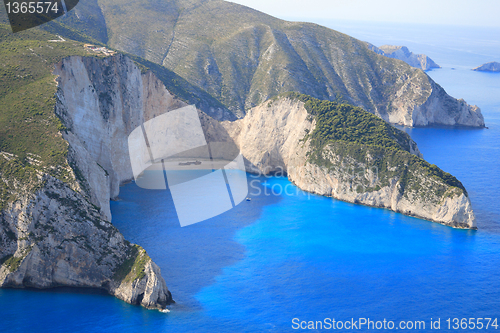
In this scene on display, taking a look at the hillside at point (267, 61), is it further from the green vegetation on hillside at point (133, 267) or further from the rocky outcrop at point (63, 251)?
the green vegetation on hillside at point (133, 267)

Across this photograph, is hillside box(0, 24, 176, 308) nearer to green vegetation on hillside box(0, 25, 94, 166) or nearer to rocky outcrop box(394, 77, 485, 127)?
green vegetation on hillside box(0, 25, 94, 166)

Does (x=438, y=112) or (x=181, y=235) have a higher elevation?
(x=438, y=112)

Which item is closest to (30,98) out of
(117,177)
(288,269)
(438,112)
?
(117,177)

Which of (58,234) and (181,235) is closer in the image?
(58,234)

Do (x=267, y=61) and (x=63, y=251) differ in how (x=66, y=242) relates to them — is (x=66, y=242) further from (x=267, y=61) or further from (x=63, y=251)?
(x=267, y=61)

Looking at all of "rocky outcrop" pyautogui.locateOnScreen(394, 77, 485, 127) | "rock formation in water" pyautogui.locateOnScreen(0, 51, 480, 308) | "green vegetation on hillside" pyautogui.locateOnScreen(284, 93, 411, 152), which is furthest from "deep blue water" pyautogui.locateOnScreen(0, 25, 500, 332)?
"rocky outcrop" pyautogui.locateOnScreen(394, 77, 485, 127)

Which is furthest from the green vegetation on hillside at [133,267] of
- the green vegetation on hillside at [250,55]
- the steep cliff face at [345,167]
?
the green vegetation on hillside at [250,55]

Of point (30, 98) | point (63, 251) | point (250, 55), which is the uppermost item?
point (30, 98)
